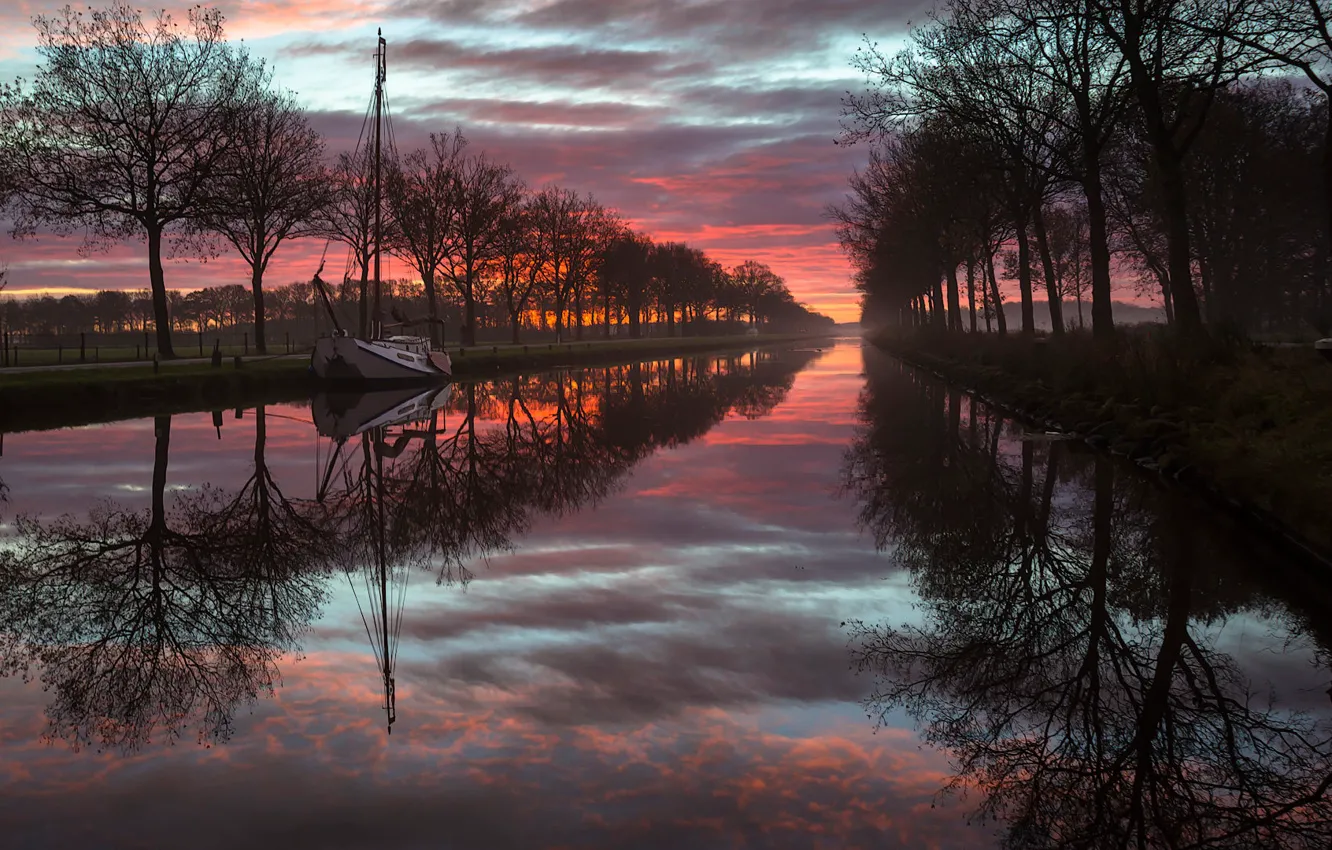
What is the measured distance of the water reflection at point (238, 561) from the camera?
6105mm

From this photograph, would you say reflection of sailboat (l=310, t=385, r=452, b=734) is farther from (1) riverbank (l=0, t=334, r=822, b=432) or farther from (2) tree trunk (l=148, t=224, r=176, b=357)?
(2) tree trunk (l=148, t=224, r=176, b=357)

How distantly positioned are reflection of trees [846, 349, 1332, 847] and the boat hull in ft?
89.7

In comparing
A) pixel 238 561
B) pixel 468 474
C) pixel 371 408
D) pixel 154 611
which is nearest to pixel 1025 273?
pixel 371 408

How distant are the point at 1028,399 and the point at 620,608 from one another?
17462 millimetres

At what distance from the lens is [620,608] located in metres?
7.93

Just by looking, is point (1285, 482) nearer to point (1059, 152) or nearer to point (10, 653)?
point (10, 653)

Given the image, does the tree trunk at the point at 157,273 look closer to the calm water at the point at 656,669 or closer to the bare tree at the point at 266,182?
the bare tree at the point at 266,182

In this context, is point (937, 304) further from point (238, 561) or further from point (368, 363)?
point (238, 561)

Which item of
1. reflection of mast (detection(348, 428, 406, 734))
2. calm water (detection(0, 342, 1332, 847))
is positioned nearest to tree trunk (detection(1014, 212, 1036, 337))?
calm water (detection(0, 342, 1332, 847))

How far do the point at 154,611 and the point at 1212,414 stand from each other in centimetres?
1299

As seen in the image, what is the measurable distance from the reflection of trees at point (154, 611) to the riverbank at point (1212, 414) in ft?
27.6

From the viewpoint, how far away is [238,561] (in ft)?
31.0

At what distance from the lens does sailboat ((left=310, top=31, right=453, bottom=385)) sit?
3528 cm

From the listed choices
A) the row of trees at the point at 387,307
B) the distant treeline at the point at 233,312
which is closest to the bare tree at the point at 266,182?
the row of trees at the point at 387,307
